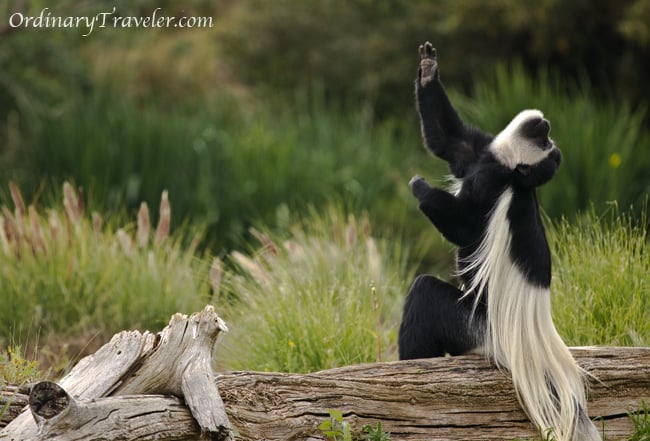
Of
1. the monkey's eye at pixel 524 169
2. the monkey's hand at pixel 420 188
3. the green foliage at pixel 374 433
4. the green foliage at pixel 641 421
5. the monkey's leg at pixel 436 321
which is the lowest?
the green foliage at pixel 641 421

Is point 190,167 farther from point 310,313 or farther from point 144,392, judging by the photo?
point 144,392

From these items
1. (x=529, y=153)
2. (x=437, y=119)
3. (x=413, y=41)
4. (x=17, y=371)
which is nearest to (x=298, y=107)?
(x=413, y=41)

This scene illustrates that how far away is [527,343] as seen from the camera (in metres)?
3.74

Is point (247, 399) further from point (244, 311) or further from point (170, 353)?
point (244, 311)

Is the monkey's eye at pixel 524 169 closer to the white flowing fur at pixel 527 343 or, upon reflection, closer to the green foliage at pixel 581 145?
the white flowing fur at pixel 527 343

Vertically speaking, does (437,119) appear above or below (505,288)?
above

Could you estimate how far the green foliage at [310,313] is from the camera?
452cm

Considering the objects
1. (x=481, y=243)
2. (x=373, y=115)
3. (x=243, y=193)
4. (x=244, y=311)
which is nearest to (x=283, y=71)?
(x=373, y=115)

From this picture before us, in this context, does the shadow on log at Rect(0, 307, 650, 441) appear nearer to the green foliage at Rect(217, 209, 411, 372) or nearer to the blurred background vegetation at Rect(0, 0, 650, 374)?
the green foliage at Rect(217, 209, 411, 372)

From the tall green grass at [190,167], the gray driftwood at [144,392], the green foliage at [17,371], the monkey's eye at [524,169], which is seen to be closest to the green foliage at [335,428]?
the gray driftwood at [144,392]

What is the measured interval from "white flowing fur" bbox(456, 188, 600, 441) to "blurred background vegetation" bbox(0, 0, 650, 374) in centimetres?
110

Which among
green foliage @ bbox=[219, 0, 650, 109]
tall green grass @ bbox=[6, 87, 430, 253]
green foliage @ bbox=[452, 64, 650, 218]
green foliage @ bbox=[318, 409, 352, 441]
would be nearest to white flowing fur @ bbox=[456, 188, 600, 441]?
green foliage @ bbox=[318, 409, 352, 441]

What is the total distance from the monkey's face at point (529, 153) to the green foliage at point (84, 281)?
7.48 feet

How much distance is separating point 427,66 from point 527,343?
140 centimetres
